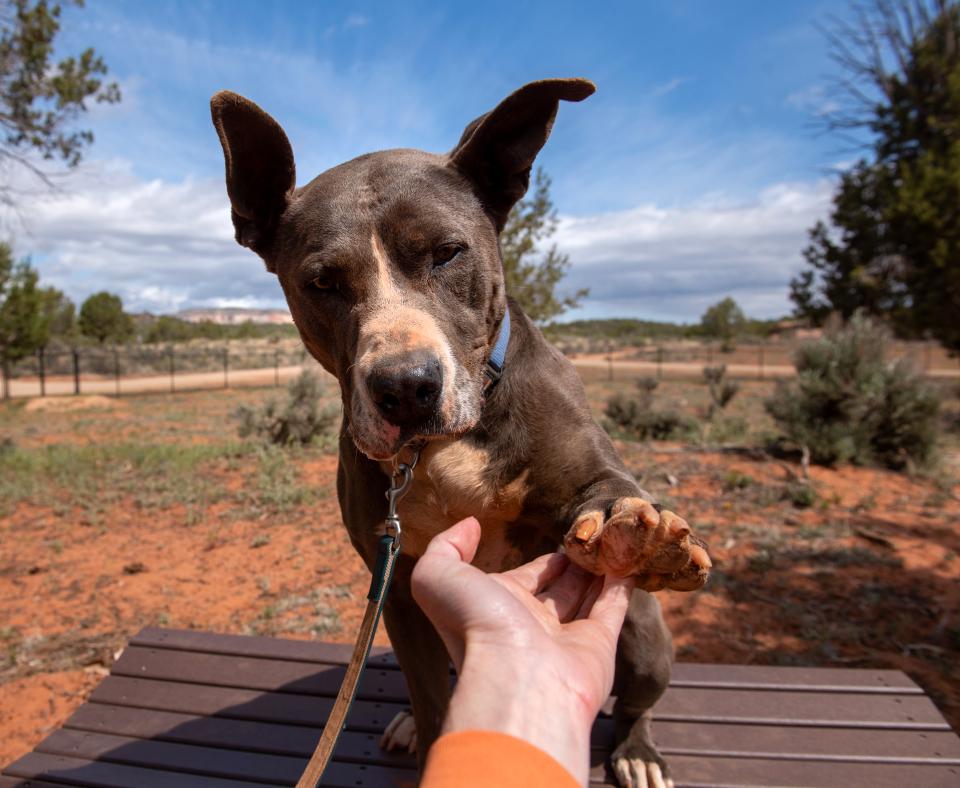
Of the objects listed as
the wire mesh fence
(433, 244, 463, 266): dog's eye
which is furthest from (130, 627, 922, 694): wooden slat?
the wire mesh fence

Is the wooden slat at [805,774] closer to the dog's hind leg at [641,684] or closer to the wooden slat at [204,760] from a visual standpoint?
the dog's hind leg at [641,684]

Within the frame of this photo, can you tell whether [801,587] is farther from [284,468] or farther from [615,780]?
[284,468]

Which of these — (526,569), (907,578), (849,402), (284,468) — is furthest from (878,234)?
(526,569)

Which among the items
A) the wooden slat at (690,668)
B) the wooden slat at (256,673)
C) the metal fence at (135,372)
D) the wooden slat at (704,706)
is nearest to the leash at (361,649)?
the wooden slat at (704,706)

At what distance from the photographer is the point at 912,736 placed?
3146 mm

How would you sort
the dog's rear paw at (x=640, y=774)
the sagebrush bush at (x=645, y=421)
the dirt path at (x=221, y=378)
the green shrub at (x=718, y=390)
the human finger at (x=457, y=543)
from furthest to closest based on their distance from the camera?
1. the dirt path at (x=221, y=378)
2. the green shrub at (x=718, y=390)
3. the sagebrush bush at (x=645, y=421)
4. the dog's rear paw at (x=640, y=774)
5. the human finger at (x=457, y=543)

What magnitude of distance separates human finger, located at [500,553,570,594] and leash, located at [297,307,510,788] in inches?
15.1

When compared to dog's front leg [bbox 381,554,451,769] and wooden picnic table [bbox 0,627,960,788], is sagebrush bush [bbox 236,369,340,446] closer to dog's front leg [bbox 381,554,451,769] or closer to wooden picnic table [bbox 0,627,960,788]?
wooden picnic table [bbox 0,627,960,788]

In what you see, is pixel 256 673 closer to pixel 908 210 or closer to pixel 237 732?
pixel 237 732

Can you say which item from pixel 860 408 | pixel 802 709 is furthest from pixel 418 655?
pixel 860 408

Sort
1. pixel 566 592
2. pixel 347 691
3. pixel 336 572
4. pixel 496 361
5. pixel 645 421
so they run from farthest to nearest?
pixel 645 421 < pixel 336 572 < pixel 496 361 < pixel 566 592 < pixel 347 691

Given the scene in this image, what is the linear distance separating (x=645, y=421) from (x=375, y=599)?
11.8m

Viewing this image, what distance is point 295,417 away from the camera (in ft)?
39.5

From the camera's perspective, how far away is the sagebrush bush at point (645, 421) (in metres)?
13.3
